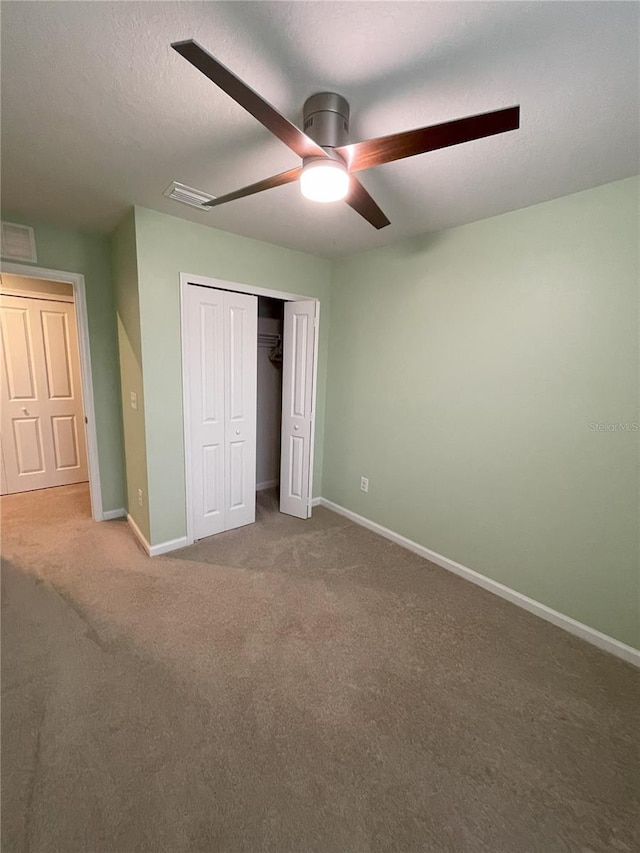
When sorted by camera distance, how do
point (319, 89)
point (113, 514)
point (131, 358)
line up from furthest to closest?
point (113, 514), point (131, 358), point (319, 89)

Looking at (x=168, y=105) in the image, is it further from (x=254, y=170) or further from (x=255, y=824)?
(x=255, y=824)

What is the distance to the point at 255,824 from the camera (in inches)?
44.5

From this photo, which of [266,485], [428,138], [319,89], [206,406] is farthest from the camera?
[266,485]

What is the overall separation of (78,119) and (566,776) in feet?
10.9

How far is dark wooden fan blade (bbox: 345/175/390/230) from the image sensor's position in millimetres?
1347

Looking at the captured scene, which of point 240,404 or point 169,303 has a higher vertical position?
point 169,303

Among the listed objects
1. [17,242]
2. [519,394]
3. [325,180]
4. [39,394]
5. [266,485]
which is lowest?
[266,485]

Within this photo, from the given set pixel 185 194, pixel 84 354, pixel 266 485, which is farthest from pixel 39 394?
pixel 185 194

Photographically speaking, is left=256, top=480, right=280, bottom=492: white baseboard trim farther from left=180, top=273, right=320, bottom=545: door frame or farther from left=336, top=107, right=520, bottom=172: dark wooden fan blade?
left=336, top=107, right=520, bottom=172: dark wooden fan blade

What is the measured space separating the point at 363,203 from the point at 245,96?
2.29 ft

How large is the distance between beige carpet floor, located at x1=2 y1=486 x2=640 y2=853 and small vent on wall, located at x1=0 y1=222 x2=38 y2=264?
2.28 m

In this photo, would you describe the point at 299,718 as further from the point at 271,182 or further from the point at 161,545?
the point at 271,182

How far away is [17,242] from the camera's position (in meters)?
2.46

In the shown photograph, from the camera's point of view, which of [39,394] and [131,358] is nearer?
[131,358]
